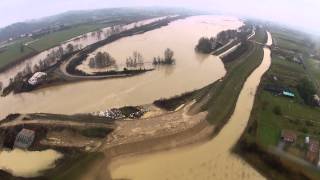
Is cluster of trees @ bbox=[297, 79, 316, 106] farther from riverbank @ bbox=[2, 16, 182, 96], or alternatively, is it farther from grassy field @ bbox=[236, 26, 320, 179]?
riverbank @ bbox=[2, 16, 182, 96]

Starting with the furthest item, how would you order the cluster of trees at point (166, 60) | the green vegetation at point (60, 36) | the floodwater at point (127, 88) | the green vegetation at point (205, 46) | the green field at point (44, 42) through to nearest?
the green vegetation at point (60, 36) → the green vegetation at point (205, 46) → the green field at point (44, 42) → the cluster of trees at point (166, 60) → the floodwater at point (127, 88)

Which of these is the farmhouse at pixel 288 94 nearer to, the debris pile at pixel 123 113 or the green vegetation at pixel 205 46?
the debris pile at pixel 123 113

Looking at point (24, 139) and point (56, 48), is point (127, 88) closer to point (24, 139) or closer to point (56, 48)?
point (24, 139)

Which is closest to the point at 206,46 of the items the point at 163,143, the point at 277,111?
the point at 277,111

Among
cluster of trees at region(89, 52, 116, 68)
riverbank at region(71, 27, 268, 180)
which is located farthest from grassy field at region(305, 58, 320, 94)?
cluster of trees at region(89, 52, 116, 68)

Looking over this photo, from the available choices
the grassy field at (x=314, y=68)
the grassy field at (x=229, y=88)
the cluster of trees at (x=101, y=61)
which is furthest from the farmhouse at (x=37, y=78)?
the grassy field at (x=314, y=68)
